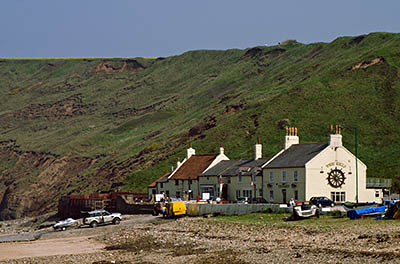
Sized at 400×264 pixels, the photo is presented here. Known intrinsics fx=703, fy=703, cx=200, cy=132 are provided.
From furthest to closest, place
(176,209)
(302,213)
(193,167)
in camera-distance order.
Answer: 1. (193,167)
2. (176,209)
3. (302,213)

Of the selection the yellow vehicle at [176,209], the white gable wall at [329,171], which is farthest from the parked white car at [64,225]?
the white gable wall at [329,171]

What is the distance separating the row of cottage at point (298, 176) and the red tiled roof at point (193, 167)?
11.8ft

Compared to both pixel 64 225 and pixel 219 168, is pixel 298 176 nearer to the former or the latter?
pixel 219 168

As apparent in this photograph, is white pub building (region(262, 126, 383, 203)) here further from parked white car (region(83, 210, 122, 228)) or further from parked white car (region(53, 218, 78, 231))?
parked white car (region(53, 218, 78, 231))

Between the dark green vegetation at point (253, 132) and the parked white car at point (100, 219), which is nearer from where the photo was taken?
the parked white car at point (100, 219)

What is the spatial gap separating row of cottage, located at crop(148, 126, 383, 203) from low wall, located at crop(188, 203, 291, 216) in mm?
10998

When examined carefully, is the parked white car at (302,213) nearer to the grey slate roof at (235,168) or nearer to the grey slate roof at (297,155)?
the grey slate roof at (297,155)

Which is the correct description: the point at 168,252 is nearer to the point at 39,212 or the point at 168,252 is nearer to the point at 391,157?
→ the point at 391,157

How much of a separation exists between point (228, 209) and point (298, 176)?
495 inches

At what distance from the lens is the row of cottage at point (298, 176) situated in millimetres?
69500

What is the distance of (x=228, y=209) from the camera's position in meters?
60.1

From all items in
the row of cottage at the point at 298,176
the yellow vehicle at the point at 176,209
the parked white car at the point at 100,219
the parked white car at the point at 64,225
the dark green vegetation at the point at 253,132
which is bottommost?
the parked white car at the point at 64,225

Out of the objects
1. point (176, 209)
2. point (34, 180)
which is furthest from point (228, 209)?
point (34, 180)

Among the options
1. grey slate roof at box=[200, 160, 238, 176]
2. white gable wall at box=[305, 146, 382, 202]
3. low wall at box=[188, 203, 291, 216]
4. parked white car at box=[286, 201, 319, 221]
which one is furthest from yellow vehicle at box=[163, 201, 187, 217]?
grey slate roof at box=[200, 160, 238, 176]
